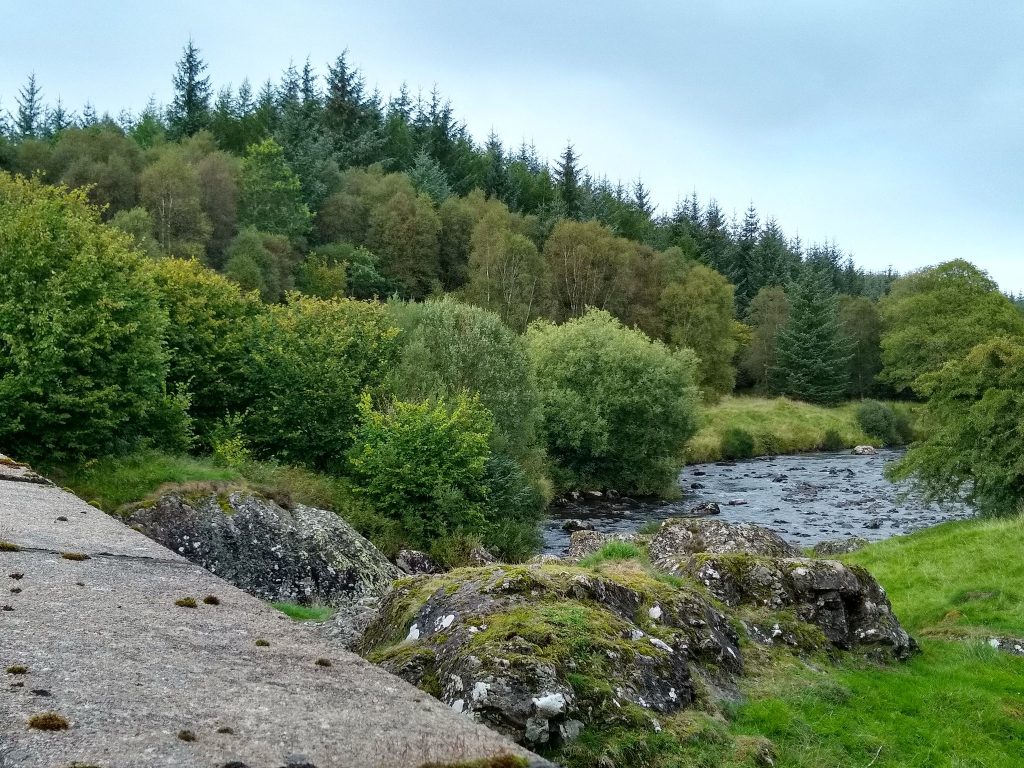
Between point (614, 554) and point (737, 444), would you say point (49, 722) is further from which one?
point (737, 444)

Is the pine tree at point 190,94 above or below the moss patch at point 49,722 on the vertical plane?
above

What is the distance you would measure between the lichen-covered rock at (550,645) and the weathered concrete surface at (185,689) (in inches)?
45.9

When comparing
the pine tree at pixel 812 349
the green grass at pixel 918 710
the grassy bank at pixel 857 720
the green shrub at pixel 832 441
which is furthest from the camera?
the pine tree at pixel 812 349

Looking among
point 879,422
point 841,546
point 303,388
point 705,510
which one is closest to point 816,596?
point 841,546

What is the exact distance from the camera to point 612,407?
5138cm

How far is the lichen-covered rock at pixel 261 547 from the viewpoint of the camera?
1808 cm

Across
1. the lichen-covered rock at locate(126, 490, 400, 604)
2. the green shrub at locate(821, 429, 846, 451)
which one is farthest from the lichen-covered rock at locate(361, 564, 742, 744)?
the green shrub at locate(821, 429, 846, 451)

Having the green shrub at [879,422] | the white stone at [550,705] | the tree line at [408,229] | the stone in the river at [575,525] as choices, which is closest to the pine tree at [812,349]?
the tree line at [408,229]

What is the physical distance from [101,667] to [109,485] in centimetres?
1667

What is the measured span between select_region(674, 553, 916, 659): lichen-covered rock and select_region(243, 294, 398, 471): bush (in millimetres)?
21501

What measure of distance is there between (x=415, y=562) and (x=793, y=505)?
23.5 m

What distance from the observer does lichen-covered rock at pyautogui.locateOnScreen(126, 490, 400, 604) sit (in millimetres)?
18078

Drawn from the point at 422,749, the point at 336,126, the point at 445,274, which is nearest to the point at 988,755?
the point at 422,749

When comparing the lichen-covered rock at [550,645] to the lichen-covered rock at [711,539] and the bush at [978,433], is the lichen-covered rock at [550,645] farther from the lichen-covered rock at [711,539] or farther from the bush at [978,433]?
the bush at [978,433]
